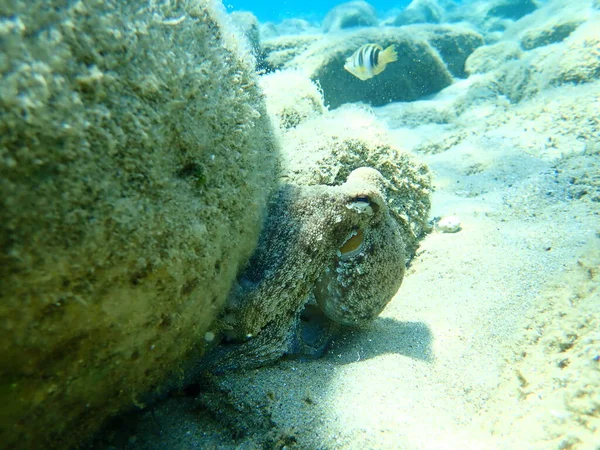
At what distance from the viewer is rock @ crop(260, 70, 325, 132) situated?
3.28 m

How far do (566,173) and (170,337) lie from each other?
469 centimetres

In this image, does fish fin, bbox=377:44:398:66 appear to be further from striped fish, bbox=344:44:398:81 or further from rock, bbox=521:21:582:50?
rock, bbox=521:21:582:50

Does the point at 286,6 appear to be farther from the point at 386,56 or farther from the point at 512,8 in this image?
the point at 386,56

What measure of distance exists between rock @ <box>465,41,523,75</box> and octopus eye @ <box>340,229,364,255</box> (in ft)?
32.1

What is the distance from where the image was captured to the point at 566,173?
4.18 meters

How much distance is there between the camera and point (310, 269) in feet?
6.92


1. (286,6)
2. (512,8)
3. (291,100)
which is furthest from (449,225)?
(286,6)

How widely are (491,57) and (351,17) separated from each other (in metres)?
9.86

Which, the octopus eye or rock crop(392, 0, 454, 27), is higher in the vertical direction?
rock crop(392, 0, 454, 27)

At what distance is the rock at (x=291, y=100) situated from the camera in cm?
328

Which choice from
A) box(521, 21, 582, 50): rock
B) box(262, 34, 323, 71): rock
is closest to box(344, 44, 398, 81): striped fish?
box(262, 34, 323, 71): rock

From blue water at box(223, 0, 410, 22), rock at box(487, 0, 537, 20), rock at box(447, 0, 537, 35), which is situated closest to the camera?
rock at box(447, 0, 537, 35)

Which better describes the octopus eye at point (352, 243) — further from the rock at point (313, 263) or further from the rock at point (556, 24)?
the rock at point (556, 24)

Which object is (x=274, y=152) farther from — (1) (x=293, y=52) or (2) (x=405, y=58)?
(1) (x=293, y=52)
